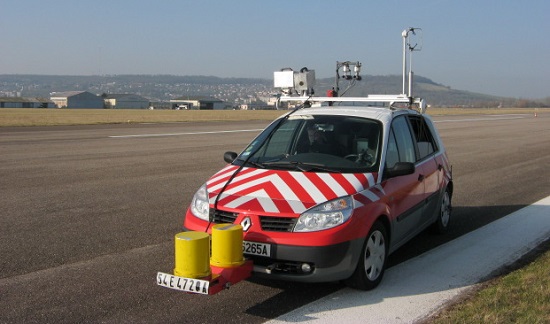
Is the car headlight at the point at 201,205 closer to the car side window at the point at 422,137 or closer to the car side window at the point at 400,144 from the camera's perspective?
the car side window at the point at 400,144

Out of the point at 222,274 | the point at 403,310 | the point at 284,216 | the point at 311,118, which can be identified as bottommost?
the point at 403,310

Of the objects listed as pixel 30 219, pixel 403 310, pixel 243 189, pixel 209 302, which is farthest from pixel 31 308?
pixel 30 219

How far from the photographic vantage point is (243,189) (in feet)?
16.4

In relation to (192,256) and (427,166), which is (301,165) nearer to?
(192,256)

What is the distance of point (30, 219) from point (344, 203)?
194 inches

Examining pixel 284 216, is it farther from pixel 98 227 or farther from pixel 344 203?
pixel 98 227

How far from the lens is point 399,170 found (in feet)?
17.6

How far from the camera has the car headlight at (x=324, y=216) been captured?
15.0 ft

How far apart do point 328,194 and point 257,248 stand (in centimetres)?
77

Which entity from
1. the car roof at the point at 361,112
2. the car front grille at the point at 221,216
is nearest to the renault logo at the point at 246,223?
the car front grille at the point at 221,216

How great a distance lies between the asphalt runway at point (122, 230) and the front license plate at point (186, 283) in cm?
32

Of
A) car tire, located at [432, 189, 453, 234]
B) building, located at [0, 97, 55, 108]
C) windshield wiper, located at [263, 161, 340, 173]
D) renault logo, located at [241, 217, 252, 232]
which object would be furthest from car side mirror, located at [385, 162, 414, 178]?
building, located at [0, 97, 55, 108]

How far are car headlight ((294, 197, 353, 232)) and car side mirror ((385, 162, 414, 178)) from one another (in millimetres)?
862

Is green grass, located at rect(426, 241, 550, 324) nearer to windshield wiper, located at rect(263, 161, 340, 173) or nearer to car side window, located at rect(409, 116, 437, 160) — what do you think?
windshield wiper, located at rect(263, 161, 340, 173)
